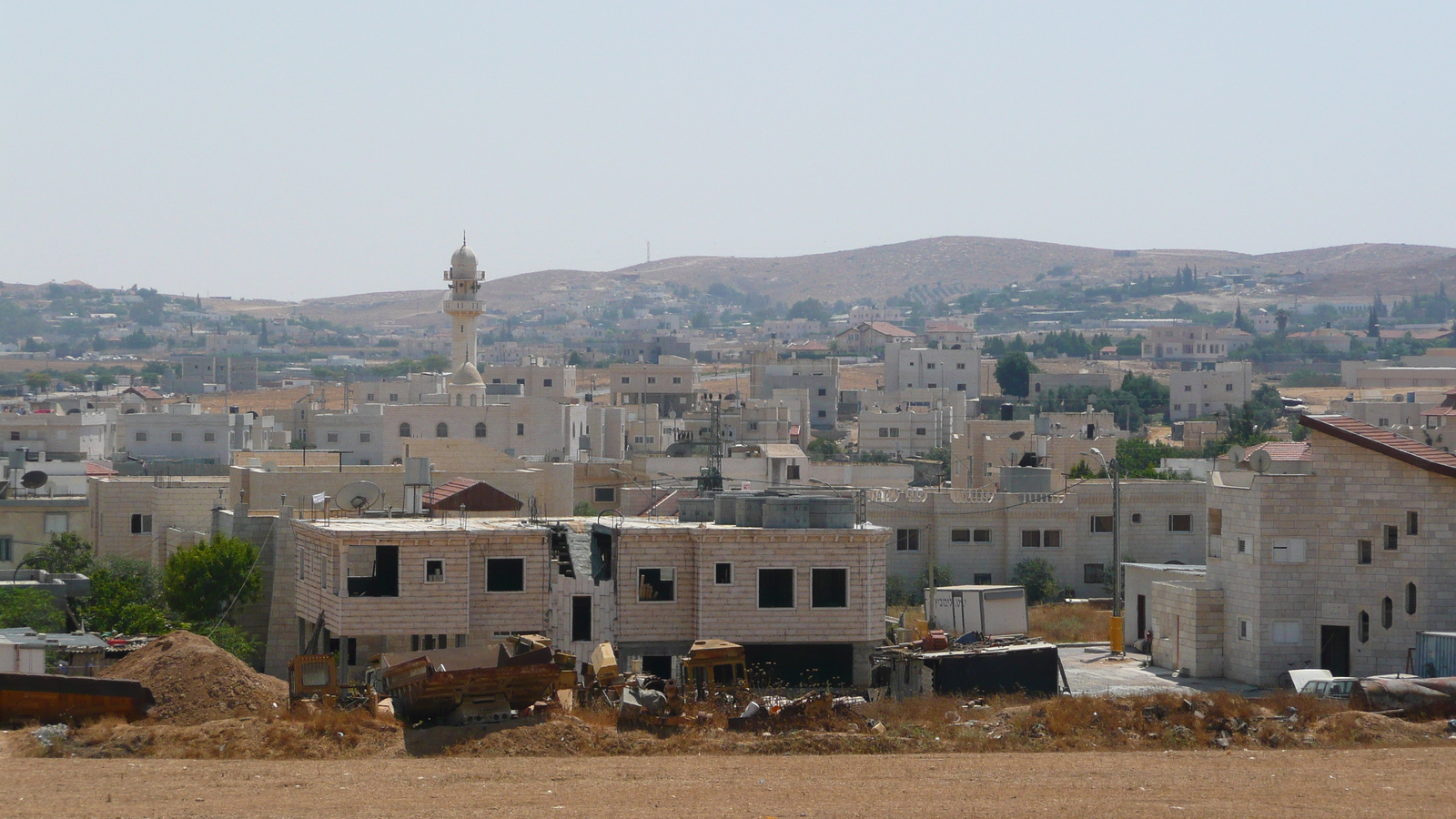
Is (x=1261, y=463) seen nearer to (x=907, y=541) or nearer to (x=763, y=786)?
(x=763, y=786)

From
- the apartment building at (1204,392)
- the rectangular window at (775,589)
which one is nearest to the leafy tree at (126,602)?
the rectangular window at (775,589)

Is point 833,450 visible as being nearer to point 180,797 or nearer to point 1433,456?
point 1433,456

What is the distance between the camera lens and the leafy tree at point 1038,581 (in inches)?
1594

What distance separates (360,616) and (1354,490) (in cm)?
1313

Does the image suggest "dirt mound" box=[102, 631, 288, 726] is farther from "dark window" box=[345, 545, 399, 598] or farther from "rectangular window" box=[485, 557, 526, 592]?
"rectangular window" box=[485, 557, 526, 592]

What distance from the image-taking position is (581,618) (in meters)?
26.3

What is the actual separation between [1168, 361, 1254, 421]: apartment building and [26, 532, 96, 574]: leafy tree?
93528 millimetres

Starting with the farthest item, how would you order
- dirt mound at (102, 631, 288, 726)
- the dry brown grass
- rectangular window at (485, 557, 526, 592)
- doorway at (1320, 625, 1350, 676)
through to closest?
the dry brown grass < doorway at (1320, 625, 1350, 676) < rectangular window at (485, 557, 526, 592) < dirt mound at (102, 631, 288, 726)

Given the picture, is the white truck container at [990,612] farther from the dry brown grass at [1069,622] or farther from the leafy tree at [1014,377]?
the leafy tree at [1014,377]

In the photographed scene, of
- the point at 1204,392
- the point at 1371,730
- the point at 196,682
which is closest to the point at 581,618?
the point at 196,682

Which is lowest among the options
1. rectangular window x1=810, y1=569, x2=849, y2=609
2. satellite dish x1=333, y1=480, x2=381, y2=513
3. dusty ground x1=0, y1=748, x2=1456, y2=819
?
dusty ground x1=0, y1=748, x2=1456, y2=819

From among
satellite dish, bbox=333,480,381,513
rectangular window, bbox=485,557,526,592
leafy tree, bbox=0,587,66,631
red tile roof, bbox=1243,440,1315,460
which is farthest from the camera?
satellite dish, bbox=333,480,381,513

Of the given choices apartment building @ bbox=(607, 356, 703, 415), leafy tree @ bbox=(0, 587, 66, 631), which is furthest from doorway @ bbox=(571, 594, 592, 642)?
apartment building @ bbox=(607, 356, 703, 415)

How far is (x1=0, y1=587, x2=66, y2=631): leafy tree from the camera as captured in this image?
2884 cm
